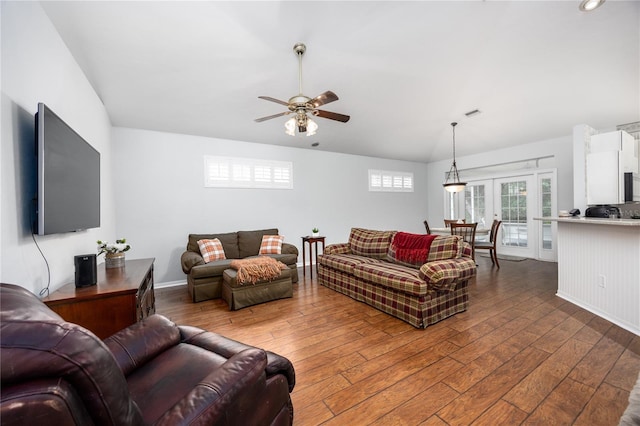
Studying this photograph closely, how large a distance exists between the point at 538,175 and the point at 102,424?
7.40 metres

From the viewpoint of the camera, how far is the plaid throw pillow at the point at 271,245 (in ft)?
15.0

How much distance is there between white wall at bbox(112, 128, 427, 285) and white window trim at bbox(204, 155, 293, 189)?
3.9 inches

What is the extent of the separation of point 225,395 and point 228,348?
19.5 inches

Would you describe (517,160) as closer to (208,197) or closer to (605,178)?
(605,178)

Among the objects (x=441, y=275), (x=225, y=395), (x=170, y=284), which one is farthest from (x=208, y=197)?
(x=225, y=395)

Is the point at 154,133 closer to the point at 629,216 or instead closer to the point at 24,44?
the point at 24,44

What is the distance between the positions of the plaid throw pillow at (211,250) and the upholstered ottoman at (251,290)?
610 millimetres

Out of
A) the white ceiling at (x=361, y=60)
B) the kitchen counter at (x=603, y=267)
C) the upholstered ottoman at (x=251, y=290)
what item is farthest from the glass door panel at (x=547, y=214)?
the upholstered ottoman at (x=251, y=290)

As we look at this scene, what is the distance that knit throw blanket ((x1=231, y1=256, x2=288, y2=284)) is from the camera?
3.27 meters

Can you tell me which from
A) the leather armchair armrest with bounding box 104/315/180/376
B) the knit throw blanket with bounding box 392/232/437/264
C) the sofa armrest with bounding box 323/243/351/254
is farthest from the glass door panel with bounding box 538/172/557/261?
the leather armchair armrest with bounding box 104/315/180/376

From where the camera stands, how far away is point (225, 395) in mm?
949

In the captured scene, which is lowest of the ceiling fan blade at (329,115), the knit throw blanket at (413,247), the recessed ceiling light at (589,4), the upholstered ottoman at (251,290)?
the upholstered ottoman at (251,290)

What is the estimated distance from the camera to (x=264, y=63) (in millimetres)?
3098

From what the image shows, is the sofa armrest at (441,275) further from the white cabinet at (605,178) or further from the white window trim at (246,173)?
the white window trim at (246,173)
